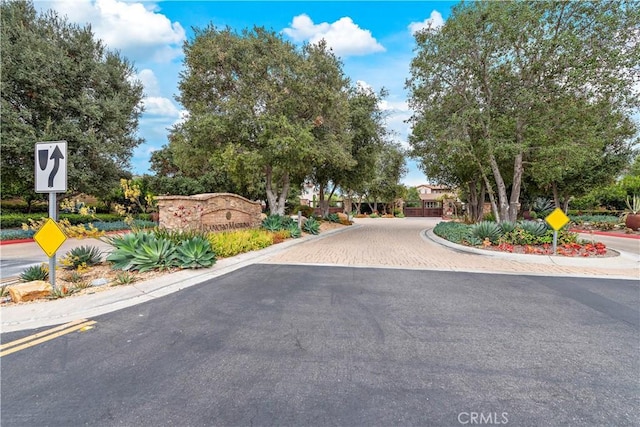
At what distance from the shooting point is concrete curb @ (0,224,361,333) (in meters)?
4.04

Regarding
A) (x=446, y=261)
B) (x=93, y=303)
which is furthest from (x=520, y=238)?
(x=93, y=303)

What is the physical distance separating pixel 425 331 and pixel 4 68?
1859 cm

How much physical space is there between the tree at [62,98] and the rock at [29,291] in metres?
11.6

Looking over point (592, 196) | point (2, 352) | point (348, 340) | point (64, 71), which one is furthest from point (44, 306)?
point (592, 196)

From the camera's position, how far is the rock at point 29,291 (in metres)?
4.70

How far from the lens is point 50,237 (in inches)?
197

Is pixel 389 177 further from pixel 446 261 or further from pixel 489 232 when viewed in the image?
pixel 446 261

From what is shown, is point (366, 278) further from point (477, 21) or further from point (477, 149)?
point (477, 21)

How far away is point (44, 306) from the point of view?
4.46m

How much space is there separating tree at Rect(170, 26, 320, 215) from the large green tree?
5.35 meters

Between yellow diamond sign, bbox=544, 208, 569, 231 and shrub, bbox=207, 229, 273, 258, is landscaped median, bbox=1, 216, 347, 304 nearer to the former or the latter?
shrub, bbox=207, 229, 273, 258

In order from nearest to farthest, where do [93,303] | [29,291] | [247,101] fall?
[93,303], [29,291], [247,101]

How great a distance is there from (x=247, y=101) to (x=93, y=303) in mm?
10375

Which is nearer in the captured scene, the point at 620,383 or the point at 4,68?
the point at 620,383
